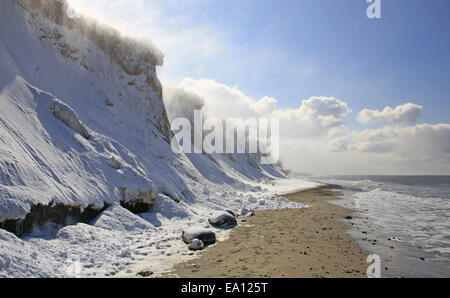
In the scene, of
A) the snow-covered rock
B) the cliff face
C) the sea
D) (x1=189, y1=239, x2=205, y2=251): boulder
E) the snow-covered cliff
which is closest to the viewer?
the snow-covered cliff

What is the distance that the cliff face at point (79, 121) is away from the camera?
27.3 ft

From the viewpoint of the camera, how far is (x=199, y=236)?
30.7 feet

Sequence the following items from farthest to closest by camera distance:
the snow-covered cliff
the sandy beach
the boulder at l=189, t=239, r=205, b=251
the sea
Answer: the boulder at l=189, t=239, r=205, b=251
the sea
the snow-covered cliff
the sandy beach

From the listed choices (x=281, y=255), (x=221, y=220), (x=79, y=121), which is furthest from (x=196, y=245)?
(x=79, y=121)

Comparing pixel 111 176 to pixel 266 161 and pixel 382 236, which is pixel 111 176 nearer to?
pixel 382 236

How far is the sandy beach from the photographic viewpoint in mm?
6785

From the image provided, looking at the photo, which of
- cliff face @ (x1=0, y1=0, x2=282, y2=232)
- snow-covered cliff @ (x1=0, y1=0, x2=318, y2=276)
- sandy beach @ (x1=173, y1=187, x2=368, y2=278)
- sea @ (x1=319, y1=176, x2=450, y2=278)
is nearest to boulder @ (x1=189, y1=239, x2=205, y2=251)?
sandy beach @ (x1=173, y1=187, x2=368, y2=278)

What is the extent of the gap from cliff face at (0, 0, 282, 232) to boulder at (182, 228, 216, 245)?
412cm

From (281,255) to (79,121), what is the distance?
1295cm

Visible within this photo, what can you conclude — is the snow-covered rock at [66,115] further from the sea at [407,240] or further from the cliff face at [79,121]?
the sea at [407,240]

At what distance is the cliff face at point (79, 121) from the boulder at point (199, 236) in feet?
13.5

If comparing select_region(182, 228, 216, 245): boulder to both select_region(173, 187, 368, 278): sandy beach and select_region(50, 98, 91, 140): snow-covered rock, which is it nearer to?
select_region(173, 187, 368, 278): sandy beach

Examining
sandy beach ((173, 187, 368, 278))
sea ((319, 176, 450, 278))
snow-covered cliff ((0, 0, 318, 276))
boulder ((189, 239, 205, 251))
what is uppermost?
snow-covered cliff ((0, 0, 318, 276))
